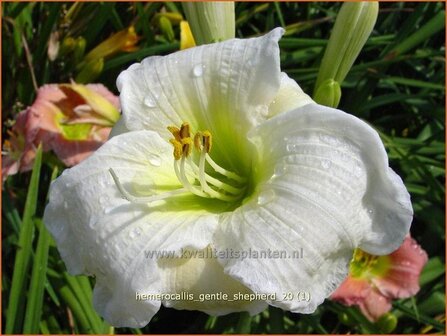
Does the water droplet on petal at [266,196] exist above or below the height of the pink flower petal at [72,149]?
above

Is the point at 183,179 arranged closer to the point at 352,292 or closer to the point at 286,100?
the point at 286,100

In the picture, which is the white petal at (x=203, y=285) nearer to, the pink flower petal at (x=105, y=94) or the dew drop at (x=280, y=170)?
the dew drop at (x=280, y=170)

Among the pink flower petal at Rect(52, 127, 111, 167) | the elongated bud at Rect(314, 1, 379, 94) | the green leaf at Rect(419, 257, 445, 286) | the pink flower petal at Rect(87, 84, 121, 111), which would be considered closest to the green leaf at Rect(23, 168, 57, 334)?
the pink flower petal at Rect(52, 127, 111, 167)

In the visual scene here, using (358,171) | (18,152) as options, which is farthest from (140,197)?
(18,152)

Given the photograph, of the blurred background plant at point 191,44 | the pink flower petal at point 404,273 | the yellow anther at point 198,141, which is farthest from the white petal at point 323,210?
the pink flower petal at point 404,273

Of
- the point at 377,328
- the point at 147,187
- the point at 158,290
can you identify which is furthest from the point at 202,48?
the point at 377,328

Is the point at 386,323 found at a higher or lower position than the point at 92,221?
lower
